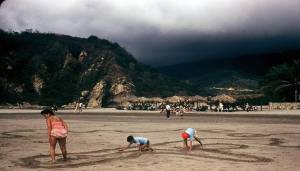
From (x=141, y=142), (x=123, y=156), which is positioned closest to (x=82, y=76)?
(x=141, y=142)

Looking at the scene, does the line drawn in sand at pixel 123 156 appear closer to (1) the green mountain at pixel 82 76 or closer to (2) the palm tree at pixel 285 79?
(2) the palm tree at pixel 285 79

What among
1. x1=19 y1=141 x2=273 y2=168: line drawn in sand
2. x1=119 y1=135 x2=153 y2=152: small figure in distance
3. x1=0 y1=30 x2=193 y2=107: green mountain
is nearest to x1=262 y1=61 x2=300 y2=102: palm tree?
x1=0 y1=30 x2=193 y2=107: green mountain

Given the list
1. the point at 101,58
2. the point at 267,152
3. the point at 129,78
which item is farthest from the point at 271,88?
the point at 267,152

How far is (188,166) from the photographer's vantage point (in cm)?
1227

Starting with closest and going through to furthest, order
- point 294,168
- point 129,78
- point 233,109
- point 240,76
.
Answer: point 294,168 → point 233,109 → point 129,78 → point 240,76

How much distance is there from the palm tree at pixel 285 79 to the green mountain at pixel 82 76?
139ft

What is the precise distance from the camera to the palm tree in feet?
253

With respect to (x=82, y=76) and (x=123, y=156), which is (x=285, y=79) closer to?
(x=82, y=76)

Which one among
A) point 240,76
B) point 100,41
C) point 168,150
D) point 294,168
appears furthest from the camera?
point 240,76

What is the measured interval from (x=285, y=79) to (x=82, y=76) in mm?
66280

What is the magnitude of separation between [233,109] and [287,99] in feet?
61.3

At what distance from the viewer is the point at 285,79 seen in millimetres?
80250

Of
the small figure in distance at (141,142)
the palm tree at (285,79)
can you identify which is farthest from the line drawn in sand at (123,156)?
the palm tree at (285,79)

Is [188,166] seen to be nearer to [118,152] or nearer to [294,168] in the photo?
[294,168]
